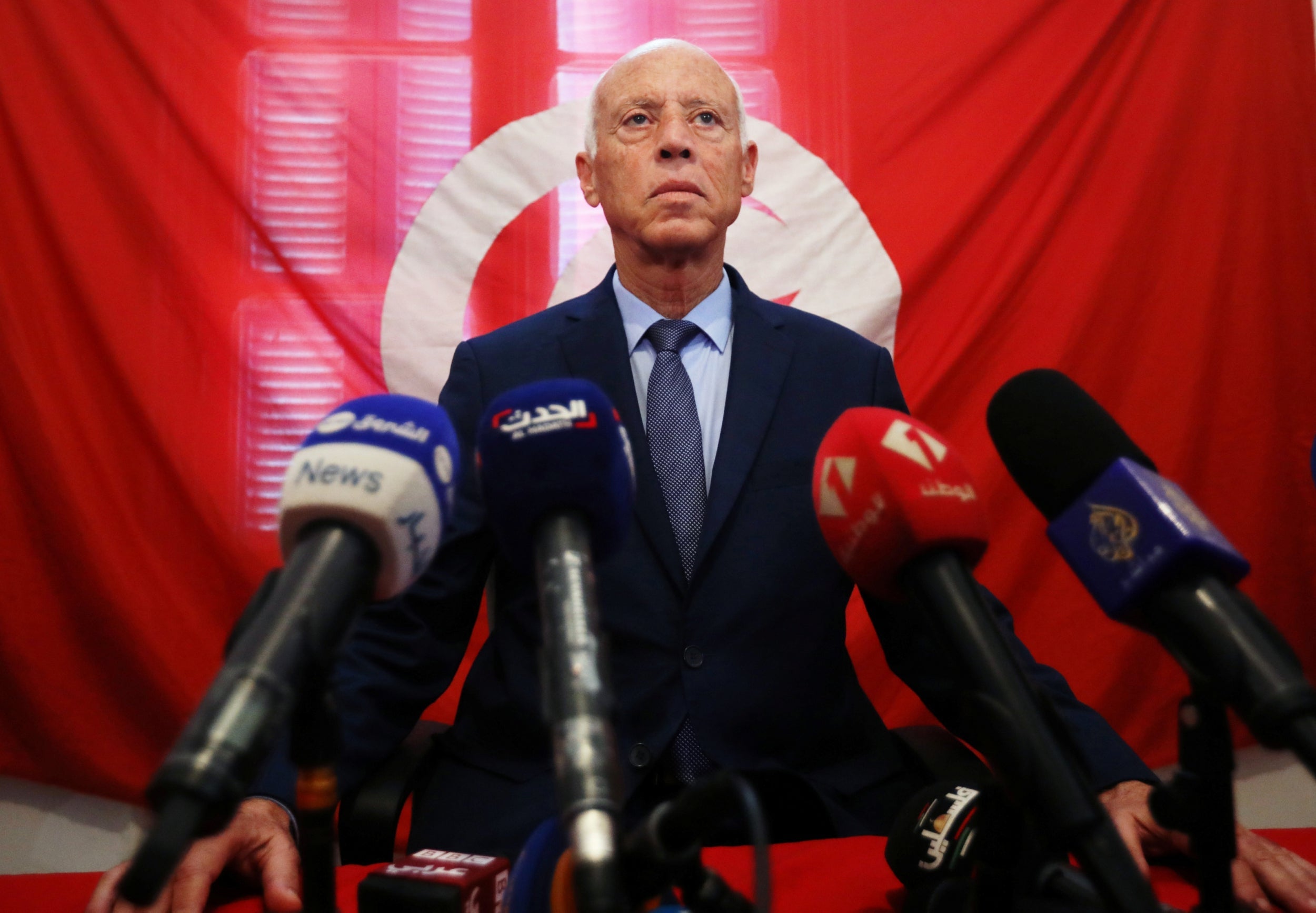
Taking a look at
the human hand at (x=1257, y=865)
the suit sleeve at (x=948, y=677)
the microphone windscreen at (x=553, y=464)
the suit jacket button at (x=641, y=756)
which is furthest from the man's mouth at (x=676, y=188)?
the human hand at (x=1257, y=865)

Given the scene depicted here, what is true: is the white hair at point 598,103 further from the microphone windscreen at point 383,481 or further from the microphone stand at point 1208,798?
the microphone stand at point 1208,798

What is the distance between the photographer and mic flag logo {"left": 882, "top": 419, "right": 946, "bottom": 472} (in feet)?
2.39

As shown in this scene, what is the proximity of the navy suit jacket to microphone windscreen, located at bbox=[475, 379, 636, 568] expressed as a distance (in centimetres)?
65

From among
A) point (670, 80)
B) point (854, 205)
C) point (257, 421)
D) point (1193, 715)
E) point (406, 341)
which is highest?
point (670, 80)

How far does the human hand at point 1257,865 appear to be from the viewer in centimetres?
84

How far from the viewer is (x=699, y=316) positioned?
1.72 m

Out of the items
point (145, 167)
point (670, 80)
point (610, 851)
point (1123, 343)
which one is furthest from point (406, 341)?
point (610, 851)

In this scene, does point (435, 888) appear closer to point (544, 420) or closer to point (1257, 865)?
point (544, 420)

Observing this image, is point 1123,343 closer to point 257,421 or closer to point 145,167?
point 257,421

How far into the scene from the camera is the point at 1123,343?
2.23 metres

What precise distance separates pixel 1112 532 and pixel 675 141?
1272 mm

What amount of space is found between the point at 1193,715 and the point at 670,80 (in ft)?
4.89

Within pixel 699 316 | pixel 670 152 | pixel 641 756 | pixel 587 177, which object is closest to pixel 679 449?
pixel 699 316

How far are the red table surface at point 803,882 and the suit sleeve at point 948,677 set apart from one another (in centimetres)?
14
